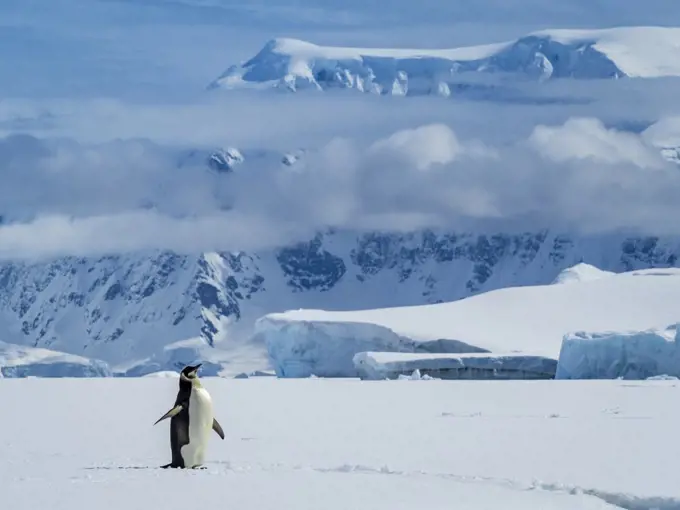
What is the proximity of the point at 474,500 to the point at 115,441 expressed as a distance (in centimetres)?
640

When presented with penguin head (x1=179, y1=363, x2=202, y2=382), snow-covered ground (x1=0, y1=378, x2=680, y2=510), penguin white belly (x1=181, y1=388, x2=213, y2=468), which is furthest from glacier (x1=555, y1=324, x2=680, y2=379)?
penguin white belly (x1=181, y1=388, x2=213, y2=468)

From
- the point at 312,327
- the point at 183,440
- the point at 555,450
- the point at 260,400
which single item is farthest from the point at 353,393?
the point at 312,327

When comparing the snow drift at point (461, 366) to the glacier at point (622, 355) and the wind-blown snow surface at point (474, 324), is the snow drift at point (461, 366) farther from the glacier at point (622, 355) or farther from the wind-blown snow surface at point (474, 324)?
the glacier at point (622, 355)

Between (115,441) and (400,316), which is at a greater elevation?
(115,441)

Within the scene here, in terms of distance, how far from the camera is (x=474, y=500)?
11.4 metres

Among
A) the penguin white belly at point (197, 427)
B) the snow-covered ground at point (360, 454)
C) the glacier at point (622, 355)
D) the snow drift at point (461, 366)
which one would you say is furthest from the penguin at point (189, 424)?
the snow drift at point (461, 366)

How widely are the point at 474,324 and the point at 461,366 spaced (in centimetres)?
1003

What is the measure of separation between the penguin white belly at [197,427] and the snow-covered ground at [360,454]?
200 mm

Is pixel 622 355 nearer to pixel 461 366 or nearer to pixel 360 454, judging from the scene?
pixel 461 366

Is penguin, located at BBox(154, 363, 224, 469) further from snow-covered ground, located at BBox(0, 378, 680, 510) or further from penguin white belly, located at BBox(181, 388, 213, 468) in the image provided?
snow-covered ground, located at BBox(0, 378, 680, 510)

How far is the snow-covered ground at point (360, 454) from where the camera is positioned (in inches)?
447

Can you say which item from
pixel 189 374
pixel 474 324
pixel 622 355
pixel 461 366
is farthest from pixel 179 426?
pixel 474 324

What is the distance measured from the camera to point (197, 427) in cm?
1327

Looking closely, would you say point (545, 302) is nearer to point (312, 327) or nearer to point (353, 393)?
point (312, 327)
